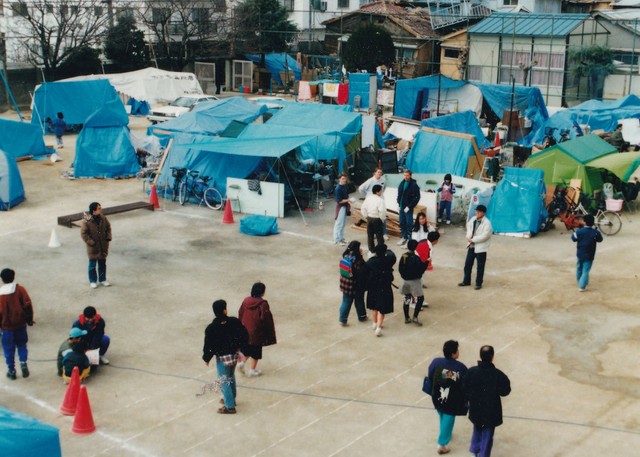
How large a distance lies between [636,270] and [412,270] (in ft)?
19.1

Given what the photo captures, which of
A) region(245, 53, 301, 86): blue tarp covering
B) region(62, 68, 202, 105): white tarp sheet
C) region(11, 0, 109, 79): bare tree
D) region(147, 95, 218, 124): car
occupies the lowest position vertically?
region(147, 95, 218, 124): car

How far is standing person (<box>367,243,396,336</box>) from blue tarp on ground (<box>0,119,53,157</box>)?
56.3 feet

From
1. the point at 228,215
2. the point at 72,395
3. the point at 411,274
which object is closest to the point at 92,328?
the point at 72,395

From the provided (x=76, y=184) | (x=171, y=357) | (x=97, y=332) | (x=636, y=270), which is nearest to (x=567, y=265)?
(x=636, y=270)

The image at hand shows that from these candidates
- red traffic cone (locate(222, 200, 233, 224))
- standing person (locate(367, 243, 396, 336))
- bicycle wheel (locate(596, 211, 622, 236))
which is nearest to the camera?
standing person (locate(367, 243, 396, 336))

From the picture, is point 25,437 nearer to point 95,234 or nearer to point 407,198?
point 95,234

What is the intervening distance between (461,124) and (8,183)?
13688 mm

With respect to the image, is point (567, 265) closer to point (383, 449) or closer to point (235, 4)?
point (383, 449)

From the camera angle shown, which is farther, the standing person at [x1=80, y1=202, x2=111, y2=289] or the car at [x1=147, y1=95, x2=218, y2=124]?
the car at [x1=147, y1=95, x2=218, y2=124]

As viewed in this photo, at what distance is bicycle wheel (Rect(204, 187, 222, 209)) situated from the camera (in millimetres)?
20766

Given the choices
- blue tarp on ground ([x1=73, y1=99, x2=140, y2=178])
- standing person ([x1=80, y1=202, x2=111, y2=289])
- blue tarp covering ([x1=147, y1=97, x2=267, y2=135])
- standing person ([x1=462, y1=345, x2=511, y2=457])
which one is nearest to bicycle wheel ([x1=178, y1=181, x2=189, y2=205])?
blue tarp covering ([x1=147, y1=97, x2=267, y2=135])

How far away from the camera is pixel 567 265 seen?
16547mm

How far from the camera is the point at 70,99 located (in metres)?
32.3

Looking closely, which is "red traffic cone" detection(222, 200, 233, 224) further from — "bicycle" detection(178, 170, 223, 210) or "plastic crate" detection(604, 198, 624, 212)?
"plastic crate" detection(604, 198, 624, 212)
